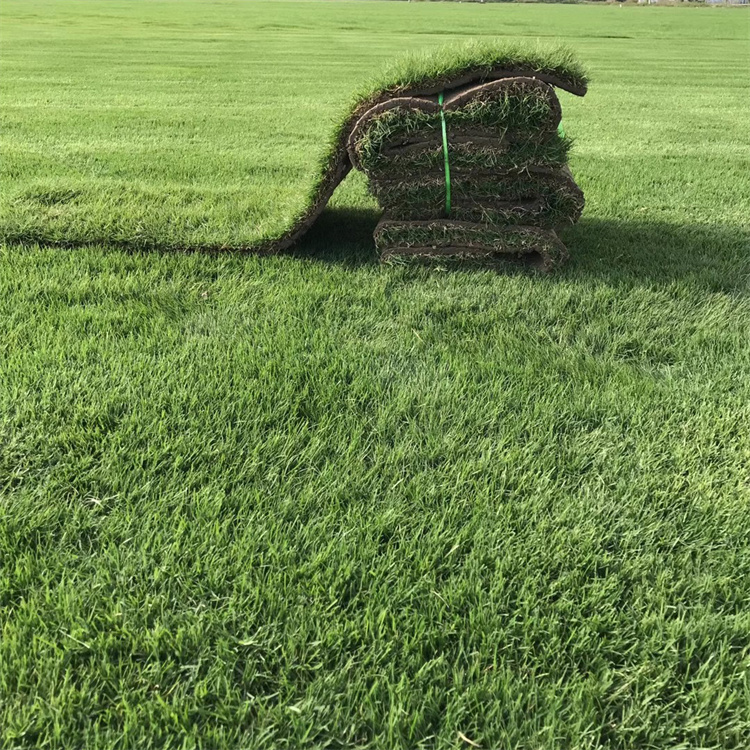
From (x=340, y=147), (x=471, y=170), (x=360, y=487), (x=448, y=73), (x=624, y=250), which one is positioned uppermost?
(x=448, y=73)

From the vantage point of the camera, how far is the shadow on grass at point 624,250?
3.84 metres

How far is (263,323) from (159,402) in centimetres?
82

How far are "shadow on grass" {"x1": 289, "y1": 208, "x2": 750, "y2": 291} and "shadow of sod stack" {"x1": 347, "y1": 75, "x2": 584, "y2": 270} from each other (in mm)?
198

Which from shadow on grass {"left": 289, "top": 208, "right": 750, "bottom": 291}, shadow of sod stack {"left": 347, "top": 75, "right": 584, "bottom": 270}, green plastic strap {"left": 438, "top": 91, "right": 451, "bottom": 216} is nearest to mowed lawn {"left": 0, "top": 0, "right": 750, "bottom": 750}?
shadow on grass {"left": 289, "top": 208, "right": 750, "bottom": 291}

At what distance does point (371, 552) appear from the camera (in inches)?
73.1

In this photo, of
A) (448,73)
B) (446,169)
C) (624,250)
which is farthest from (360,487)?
(624,250)

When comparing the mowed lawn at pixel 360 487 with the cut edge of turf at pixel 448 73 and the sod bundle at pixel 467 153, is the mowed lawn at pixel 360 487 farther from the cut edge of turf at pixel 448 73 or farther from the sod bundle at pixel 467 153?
the cut edge of turf at pixel 448 73

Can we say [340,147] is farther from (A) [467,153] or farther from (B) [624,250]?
(B) [624,250]

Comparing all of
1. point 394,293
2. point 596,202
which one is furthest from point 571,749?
point 596,202

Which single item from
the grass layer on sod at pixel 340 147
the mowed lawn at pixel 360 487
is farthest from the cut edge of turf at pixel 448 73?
the mowed lawn at pixel 360 487

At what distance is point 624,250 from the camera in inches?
168

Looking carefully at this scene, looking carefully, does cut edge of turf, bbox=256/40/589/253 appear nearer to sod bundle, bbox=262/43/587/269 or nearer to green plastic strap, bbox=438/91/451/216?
sod bundle, bbox=262/43/587/269

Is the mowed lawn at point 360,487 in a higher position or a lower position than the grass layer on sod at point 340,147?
lower

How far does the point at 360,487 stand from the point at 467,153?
2.32 metres
